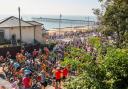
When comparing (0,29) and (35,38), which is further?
(35,38)

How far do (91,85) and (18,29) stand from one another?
35236 millimetres

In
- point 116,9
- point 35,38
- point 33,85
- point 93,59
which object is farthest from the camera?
point 35,38

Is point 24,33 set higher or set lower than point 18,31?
lower

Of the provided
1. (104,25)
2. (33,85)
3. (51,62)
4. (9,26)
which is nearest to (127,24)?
(104,25)

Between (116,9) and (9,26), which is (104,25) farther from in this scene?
(9,26)

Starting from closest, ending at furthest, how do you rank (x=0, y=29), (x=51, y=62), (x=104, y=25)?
(x=104, y=25) → (x=51, y=62) → (x=0, y=29)

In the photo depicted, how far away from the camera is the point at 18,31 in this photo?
43.7 metres

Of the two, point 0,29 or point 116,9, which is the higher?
point 116,9

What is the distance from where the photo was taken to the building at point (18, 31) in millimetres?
42906

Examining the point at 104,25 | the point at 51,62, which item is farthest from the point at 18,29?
the point at 104,25

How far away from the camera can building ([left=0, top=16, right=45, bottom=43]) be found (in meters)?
42.9

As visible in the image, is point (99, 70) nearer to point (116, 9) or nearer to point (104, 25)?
point (116, 9)

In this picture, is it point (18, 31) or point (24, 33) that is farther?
point (24, 33)

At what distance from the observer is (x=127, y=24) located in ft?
74.6
